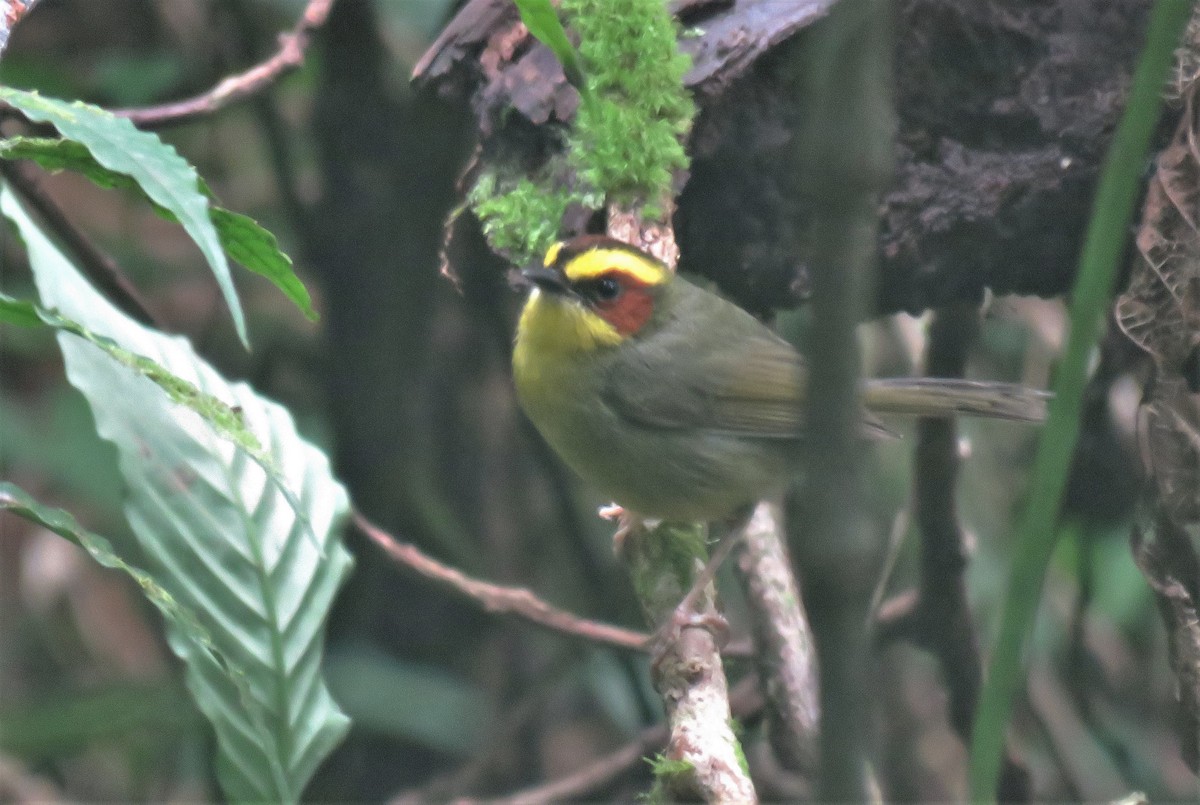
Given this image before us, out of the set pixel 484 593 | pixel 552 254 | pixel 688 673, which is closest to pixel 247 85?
pixel 552 254

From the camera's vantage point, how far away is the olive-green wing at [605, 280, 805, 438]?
9.82 feet

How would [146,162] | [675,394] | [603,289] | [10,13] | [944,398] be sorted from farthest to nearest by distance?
[675,394]
[944,398]
[603,289]
[10,13]
[146,162]

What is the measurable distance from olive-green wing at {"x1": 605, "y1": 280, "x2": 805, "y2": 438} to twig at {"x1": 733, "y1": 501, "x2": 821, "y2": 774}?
0.27 m

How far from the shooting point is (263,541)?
2553 millimetres

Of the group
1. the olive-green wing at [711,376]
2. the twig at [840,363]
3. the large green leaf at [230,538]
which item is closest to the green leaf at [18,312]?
the large green leaf at [230,538]

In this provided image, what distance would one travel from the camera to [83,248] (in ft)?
9.75

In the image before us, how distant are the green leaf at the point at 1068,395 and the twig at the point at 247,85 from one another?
2.22m

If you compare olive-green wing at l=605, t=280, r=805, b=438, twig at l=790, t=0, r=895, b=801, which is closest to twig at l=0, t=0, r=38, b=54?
olive-green wing at l=605, t=280, r=805, b=438

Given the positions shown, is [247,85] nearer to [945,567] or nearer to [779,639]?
[779,639]

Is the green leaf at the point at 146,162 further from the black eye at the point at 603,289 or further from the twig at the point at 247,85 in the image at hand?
the black eye at the point at 603,289

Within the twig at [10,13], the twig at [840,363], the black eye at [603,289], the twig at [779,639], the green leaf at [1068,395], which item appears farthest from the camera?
the twig at [779,639]

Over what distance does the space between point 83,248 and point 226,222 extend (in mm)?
1344

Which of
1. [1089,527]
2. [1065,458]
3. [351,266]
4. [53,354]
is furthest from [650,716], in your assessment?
[1065,458]

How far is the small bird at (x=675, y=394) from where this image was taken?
2.84 meters
